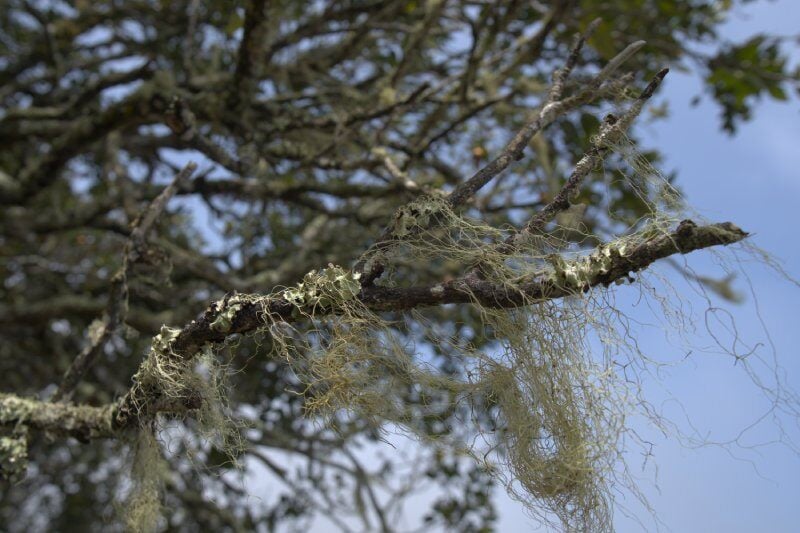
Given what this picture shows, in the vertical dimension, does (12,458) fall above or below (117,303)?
below

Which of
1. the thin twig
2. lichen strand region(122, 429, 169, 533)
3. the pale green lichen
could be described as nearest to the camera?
the pale green lichen

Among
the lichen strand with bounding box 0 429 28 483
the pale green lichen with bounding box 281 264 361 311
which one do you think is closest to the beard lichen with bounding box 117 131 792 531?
the pale green lichen with bounding box 281 264 361 311

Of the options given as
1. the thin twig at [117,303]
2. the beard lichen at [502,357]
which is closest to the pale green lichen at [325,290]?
the beard lichen at [502,357]

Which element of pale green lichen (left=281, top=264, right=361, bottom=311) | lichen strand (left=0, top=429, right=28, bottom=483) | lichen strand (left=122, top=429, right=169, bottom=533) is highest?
pale green lichen (left=281, top=264, right=361, bottom=311)

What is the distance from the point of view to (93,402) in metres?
4.00

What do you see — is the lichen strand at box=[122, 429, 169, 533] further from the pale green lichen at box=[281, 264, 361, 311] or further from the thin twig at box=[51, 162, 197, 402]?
the pale green lichen at box=[281, 264, 361, 311]

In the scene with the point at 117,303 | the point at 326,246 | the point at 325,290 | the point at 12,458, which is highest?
the point at 326,246

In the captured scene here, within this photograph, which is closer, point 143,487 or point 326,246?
point 143,487

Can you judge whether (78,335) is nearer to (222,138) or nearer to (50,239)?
(50,239)

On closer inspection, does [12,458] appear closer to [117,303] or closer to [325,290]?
[117,303]

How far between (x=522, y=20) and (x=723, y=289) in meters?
1.87

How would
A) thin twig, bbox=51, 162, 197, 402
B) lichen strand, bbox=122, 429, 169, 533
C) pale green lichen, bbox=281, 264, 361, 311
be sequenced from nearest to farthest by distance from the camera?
1. pale green lichen, bbox=281, 264, 361, 311
2. lichen strand, bbox=122, 429, 169, 533
3. thin twig, bbox=51, 162, 197, 402

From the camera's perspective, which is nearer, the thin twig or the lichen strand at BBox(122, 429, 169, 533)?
the lichen strand at BBox(122, 429, 169, 533)

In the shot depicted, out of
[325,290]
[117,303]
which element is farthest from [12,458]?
[325,290]
